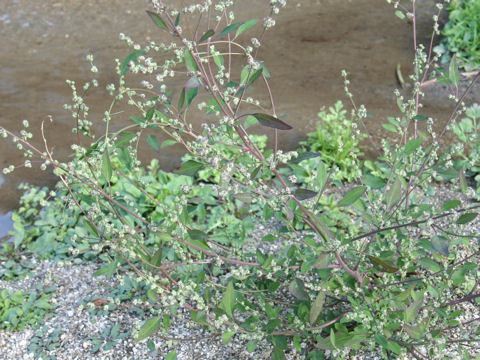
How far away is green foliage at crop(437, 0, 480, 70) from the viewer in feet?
15.4

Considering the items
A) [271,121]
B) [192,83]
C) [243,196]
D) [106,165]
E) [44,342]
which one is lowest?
[44,342]

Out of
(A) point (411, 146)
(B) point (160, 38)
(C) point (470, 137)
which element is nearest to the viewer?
(A) point (411, 146)

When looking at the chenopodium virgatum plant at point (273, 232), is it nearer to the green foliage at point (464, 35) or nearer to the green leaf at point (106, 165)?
the green leaf at point (106, 165)

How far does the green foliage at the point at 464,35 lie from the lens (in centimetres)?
469

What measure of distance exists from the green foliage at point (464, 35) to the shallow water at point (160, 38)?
359 millimetres

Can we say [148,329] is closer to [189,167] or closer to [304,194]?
[189,167]

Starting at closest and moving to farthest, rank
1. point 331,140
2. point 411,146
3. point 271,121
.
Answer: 1. point 271,121
2. point 411,146
3. point 331,140

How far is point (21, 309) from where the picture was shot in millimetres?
2717

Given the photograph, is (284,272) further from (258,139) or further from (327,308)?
(258,139)

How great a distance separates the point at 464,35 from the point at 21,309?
466 centimetres

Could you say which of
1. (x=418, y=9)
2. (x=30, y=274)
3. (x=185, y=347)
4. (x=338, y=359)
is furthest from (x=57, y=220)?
(x=418, y=9)

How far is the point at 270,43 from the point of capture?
18.1 ft

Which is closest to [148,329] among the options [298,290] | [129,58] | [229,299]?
[229,299]

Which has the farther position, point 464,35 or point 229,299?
point 464,35
